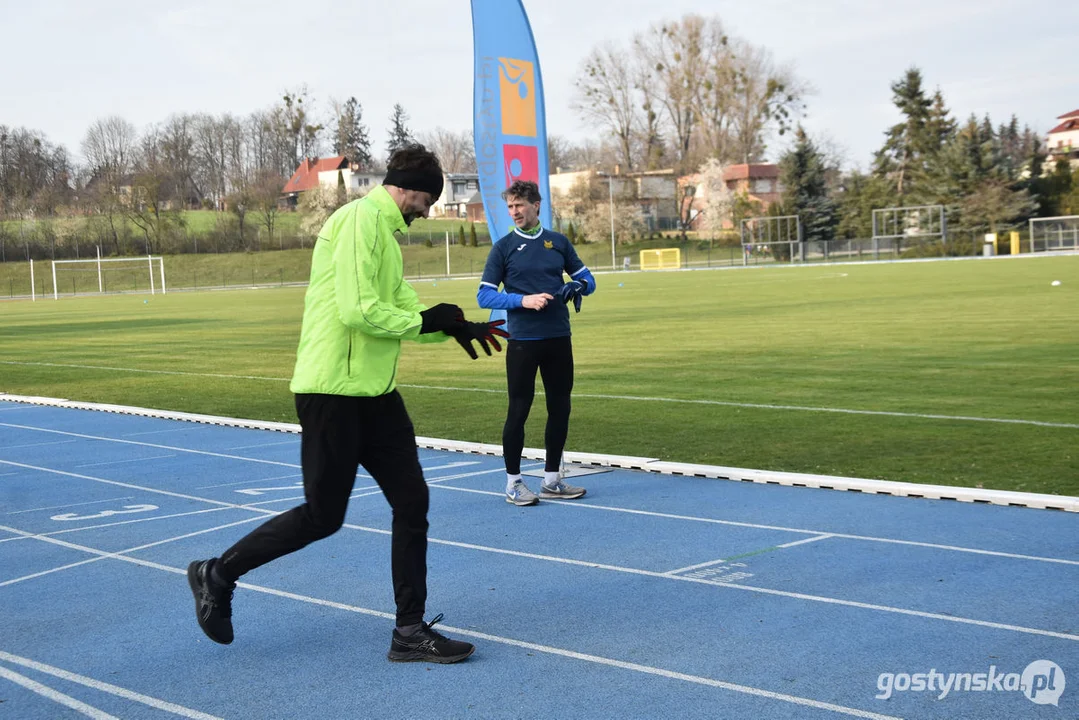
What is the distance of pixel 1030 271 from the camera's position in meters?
41.3

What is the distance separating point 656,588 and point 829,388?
27.1 ft

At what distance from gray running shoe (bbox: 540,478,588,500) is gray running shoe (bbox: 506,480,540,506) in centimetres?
18

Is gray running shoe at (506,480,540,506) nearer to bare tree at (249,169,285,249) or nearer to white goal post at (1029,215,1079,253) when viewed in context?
white goal post at (1029,215,1079,253)

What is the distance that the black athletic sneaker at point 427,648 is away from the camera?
15.3 feet

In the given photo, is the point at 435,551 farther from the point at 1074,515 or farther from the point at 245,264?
the point at 245,264

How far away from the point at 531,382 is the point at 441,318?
3.17m

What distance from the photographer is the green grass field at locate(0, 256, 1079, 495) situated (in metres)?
9.65

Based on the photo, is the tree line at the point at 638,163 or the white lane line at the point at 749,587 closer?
the white lane line at the point at 749,587

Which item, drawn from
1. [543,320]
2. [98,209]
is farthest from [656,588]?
[98,209]

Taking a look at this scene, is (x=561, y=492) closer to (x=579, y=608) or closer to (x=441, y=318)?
(x=579, y=608)

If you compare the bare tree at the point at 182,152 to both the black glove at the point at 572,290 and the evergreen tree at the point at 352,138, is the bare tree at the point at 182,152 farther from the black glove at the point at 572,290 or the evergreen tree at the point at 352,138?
the black glove at the point at 572,290

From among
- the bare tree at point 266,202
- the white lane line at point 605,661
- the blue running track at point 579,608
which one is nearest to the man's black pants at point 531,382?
the blue running track at point 579,608

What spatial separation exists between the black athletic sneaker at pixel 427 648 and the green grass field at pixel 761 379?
186 inches

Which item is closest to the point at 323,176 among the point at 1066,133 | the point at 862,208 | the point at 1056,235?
the point at 862,208
